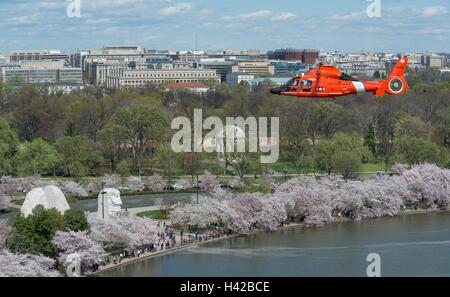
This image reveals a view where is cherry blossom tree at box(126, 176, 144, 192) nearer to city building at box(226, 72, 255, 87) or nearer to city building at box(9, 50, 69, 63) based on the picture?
city building at box(226, 72, 255, 87)

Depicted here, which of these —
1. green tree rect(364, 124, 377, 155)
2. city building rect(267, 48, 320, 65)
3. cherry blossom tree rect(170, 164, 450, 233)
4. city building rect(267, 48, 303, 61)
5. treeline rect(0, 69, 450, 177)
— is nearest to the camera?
cherry blossom tree rect(170, 164, 450, 233)

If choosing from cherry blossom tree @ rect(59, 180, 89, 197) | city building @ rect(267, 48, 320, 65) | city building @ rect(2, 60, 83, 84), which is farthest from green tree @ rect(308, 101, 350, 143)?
city building @ rect(2, 60, 83, 84)

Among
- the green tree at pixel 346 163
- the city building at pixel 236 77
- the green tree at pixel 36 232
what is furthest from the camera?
the city building at pixel 236 77

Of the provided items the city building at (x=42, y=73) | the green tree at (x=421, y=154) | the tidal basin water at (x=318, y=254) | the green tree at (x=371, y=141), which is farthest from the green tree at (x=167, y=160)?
the city building at (x=42, y=73)

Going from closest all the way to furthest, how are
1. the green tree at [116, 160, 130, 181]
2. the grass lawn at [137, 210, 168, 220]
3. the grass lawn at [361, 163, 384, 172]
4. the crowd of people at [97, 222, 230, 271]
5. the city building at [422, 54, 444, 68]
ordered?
1. the crowd of people at [97, 222, 230, 271]
2. the grass lawn at [137, 210, 168, 220]
3. the green tree at [116, 160, 130, 181]
4. the grass lawn at [361, 163, 384, 172]
5. the city building at [422, 54, 444, 68]

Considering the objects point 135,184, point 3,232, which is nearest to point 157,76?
point 135,184

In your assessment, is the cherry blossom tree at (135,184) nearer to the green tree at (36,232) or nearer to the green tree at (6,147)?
the green tree at (6,147)

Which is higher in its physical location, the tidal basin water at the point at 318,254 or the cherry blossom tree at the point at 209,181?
the cherry blossom tree at the point at 209,181
